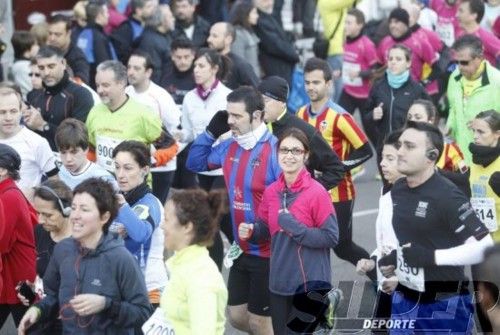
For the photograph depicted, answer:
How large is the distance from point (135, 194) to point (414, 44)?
7.39 metres

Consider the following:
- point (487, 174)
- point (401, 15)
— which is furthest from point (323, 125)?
point (401, 15)

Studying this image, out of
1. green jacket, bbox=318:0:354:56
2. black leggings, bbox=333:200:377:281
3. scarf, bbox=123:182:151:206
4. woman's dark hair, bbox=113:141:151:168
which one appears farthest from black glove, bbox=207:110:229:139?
green jacket, bbox=318:0:354:56

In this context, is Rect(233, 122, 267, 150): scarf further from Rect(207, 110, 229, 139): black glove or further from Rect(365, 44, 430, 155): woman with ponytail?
Rect(365, 44, 430, 155): woman with ponytail

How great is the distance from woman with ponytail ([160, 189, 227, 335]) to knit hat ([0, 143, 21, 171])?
2165 mm

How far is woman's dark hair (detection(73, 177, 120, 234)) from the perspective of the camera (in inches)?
275

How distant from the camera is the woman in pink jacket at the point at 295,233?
8.08 m

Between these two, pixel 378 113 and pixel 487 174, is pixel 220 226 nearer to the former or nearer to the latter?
pixel 487 174

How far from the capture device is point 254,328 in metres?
8.79

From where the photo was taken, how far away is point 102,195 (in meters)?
7.02

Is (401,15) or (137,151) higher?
(401,15)

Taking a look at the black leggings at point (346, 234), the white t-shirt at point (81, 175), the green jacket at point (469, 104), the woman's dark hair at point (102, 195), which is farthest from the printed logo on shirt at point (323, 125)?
the woman's dark hair at point (102, 195)

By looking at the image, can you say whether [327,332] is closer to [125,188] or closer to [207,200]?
[125,188]

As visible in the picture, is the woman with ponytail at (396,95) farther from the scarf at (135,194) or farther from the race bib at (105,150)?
the scarf at (135,194)

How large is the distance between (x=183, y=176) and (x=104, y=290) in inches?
205
